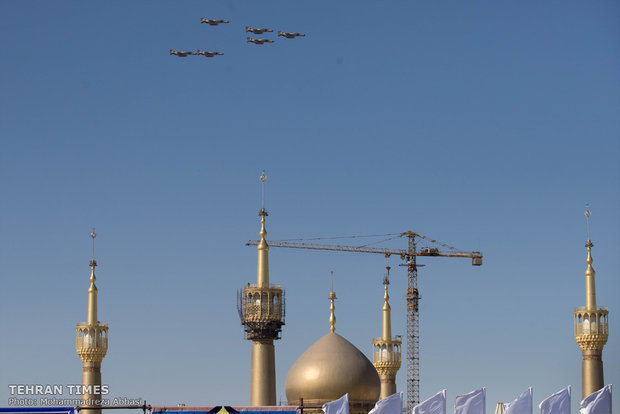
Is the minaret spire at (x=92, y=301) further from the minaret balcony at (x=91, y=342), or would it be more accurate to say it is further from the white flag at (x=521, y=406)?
the white flag at (x=521, y=406)

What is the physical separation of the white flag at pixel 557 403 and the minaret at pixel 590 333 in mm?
50889

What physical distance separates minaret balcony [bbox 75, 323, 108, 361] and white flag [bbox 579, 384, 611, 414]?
55.5 meters

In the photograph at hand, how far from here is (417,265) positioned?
133 m

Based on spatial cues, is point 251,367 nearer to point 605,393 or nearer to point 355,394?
point 355,394

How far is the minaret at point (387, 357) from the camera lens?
109 metres

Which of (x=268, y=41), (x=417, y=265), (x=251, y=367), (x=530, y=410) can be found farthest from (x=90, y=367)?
(x=530, y=410)

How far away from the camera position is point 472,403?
49.0m

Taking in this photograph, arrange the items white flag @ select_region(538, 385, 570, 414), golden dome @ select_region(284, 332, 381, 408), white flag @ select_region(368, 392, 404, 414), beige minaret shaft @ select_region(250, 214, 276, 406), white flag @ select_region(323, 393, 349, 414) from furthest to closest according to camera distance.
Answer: beige minaret shaft @ select_region(250, 214, 276, 406) → golden dome @ select_region(284, 332, 381, 408) → white flag @ select_region(538, 385, 570, 414) → white flag @ select_region(323, 393, 349, 414) → white flag @ select_region(368, 392, 404, 414)

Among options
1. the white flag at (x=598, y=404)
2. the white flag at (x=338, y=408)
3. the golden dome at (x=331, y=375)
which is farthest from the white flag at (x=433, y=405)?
the golden dome at (x=331, y=375)

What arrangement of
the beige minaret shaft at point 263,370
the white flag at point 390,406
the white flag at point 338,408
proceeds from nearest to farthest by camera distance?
the white flag at point 390,406, the white flag at point 338,408, the beige minaret shaft at point 263,370

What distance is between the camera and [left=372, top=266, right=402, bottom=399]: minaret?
109 m

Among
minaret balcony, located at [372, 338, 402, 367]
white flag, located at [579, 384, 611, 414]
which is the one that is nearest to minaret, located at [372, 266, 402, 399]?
minaret balcony, located at [372, 338, 402, 367]

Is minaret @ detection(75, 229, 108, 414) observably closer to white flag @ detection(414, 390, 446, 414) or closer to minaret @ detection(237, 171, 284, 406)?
minaret @ detection(237, 171, 284, 406)

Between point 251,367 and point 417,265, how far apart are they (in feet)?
142
